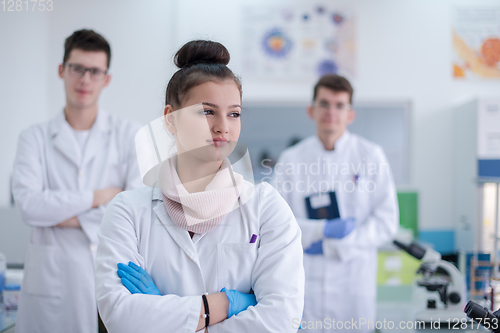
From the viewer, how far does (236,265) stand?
0.99 metres

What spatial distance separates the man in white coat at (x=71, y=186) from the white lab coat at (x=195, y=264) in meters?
0.62

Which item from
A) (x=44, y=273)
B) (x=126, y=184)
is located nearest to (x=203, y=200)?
(x=126, y=184)

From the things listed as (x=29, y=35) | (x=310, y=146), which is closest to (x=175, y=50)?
(x=310, y=146)

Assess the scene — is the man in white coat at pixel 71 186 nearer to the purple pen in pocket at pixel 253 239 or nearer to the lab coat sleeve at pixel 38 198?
the lab coat sleeve at pixel 38 198

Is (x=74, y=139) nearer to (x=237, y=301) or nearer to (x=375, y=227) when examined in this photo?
(x=237, y=301)

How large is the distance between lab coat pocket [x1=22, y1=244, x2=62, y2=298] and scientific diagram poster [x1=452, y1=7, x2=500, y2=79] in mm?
3621

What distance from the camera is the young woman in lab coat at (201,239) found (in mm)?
909

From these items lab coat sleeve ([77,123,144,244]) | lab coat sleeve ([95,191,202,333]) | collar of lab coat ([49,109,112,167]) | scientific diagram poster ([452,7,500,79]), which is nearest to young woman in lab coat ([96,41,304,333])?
lab coat sleeve ([95,191,202,333])

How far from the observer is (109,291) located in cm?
92

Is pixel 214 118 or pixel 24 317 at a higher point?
pixel 214 118

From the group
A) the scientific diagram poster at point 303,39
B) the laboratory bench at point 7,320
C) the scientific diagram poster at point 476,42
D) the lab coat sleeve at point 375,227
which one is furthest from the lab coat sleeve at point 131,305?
the scientific diagram poster at point 476,42

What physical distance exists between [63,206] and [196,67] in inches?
36.3

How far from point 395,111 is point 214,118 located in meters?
3.05

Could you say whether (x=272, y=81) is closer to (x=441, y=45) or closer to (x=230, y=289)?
(x=441, y=45)
